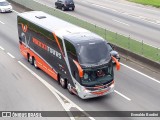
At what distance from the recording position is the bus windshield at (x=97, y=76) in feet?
70.8

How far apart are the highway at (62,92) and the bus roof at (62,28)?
3.42 meters

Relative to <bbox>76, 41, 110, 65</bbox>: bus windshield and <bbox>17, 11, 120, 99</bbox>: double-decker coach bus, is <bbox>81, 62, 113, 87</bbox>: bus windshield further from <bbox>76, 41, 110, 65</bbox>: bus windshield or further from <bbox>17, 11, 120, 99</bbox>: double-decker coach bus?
<bbox>76, 41, 110, 65</bbox>: bus windshield

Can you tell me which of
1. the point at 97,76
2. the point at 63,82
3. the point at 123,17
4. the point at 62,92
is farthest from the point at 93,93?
the point at 123,17

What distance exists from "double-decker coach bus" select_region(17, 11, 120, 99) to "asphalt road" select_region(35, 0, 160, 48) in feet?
37.9

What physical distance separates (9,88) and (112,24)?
68.3ft

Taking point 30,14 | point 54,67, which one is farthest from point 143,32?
point 54,67

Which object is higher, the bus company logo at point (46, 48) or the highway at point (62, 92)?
the bus company logo at point (46, 48)

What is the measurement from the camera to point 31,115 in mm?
20578

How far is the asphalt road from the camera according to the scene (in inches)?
1523

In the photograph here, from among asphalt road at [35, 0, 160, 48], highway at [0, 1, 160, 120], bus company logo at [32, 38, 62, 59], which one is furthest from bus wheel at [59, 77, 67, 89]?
asphalt road at [35, 0, 160, 48]

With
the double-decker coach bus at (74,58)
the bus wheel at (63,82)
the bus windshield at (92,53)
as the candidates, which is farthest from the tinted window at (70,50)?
the bus wheel at (63,82)

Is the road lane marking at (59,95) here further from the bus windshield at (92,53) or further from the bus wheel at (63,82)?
the bus windshield at (92,53)

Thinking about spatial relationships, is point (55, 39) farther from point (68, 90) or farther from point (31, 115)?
point (31, 115)

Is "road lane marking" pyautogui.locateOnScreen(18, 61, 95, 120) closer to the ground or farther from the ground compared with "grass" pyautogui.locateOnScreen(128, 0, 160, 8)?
farther from the ground
